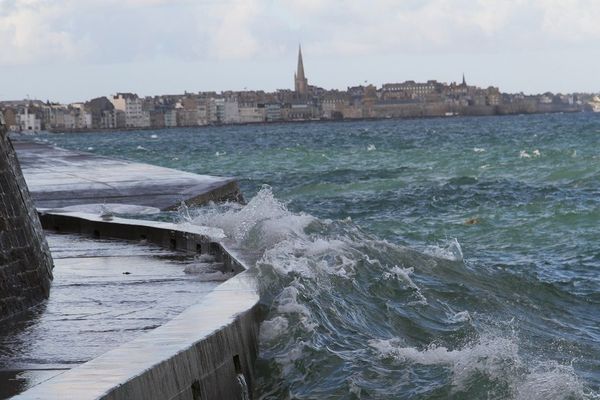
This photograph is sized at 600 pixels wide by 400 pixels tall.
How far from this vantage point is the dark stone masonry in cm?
961

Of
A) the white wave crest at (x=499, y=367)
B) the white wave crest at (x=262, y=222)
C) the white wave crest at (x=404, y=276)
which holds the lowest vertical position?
the white wave crest at (x=404, y=276)

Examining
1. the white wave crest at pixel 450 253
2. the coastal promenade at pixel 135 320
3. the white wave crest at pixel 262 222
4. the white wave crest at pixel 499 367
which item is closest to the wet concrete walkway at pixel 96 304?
the coastal promenade at pixel 135 320

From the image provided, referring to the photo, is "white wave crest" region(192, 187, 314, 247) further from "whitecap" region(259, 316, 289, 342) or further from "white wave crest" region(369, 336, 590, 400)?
"white wave crest" region(369, 336, 590, 400)

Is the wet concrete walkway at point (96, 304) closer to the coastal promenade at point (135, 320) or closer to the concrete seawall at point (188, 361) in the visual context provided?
the coastal promenade at point (135, 320)

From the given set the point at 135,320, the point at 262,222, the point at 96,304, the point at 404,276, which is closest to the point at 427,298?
the point at 404,276

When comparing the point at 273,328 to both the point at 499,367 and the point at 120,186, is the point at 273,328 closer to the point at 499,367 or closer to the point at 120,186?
the point at 499,367

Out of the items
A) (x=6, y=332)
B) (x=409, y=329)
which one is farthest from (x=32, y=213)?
(x=409, y=329)

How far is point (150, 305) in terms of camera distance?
32.7ft

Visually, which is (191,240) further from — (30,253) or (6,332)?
(6,332)

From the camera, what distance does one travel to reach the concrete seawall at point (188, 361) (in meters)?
6.38

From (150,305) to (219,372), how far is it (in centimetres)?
232

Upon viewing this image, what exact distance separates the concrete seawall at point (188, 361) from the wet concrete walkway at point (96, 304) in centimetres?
42

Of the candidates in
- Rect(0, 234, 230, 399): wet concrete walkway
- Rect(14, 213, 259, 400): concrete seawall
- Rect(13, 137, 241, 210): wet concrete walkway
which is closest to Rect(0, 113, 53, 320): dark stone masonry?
Rect(0, 234, 230, 399): wet concrete walkway

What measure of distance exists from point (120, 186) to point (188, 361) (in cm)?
1939
